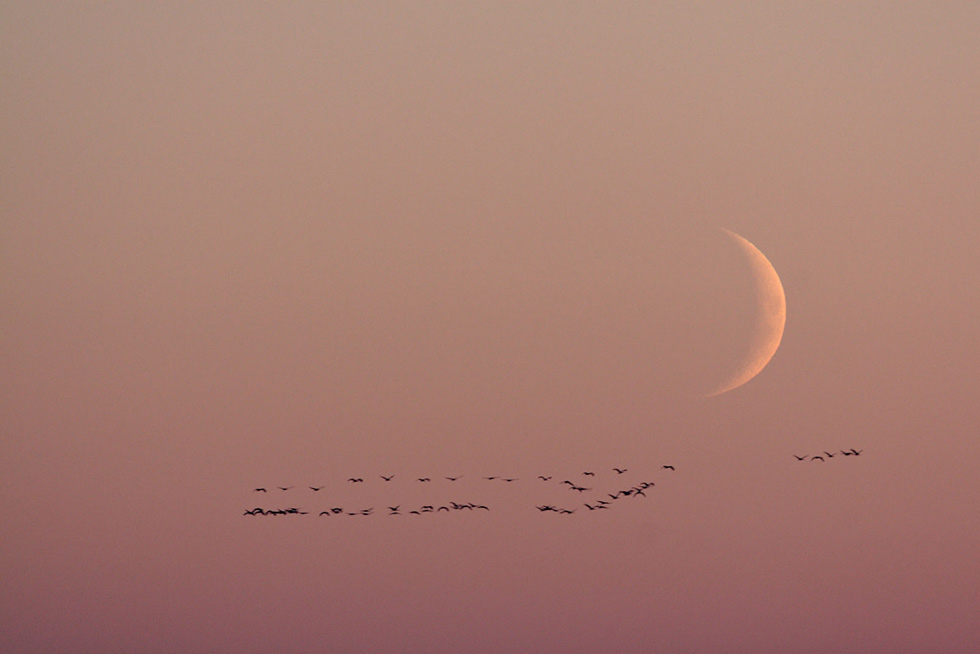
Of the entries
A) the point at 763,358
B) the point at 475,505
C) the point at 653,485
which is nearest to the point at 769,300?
the point at 763,358

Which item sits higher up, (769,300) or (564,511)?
(769,300)

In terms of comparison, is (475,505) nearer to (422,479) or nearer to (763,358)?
(422,479)

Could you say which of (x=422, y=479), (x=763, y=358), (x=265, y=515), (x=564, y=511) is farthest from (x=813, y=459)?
(x=265, y=515)

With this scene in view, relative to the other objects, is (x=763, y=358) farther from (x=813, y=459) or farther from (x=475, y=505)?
(x=475, y=505)

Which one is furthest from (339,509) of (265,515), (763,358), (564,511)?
(763,358)

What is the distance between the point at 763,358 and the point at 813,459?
10.8ft

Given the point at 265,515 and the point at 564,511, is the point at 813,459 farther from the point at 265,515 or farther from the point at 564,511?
the point at 265,515

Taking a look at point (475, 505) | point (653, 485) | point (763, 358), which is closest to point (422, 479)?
point (475, 505)

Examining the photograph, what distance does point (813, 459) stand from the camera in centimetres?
6000

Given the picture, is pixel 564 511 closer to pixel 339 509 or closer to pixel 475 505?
pixel 475 505

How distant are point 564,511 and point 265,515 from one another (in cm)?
852

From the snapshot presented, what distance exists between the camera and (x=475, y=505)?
59.9 metres

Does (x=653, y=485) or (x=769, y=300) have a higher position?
(x=769, y=300)

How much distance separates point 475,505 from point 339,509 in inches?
153
